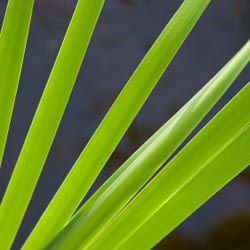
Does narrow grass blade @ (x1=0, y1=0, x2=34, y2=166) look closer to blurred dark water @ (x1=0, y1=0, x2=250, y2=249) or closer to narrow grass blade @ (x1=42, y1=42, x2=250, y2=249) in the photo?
narrow grass blade @ (x1=42, y1=42, x2=250, y2=249)

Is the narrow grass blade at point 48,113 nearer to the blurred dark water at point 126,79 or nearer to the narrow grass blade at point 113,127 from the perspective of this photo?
the narrow grass blade at point 113,127

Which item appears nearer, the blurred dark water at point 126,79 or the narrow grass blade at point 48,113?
the narrow grass blade at point 48,113

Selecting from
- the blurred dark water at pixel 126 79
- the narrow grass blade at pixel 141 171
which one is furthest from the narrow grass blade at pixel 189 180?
the blurred dark water at pixel 126 79

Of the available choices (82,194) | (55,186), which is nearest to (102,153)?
(82,194)

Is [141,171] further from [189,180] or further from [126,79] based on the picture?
[126,79]

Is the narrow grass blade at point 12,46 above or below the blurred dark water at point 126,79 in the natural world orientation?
above

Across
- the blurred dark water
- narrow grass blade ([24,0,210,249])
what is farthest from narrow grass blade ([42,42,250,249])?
the blurred dark water

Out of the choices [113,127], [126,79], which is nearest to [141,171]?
[113,127]
